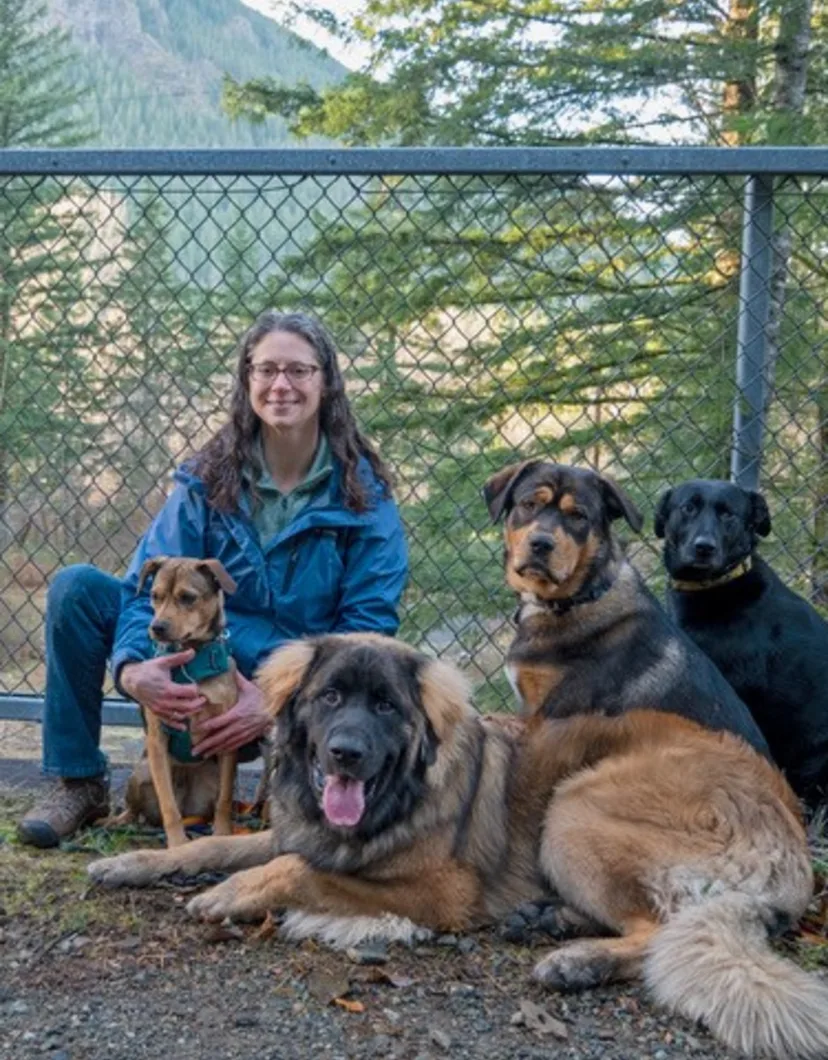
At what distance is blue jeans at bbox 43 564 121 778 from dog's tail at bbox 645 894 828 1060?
7.24 feet

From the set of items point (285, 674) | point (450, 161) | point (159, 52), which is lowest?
point (285, 674)

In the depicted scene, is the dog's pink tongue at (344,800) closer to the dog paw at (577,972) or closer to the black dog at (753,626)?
the dog paw at (577,972)

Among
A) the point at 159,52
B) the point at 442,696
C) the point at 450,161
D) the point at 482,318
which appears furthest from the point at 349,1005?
the point at 159,52

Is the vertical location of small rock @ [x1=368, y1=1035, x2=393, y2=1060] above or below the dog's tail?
below

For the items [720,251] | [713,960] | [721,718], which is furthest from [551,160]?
[720,251]

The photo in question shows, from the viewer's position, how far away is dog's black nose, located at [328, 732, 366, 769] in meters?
3.07

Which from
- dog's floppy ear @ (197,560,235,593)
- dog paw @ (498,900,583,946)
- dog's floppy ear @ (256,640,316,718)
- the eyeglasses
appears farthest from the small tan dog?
dog paw @ (498,900,583,946)

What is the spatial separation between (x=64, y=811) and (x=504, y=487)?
6.37 ft

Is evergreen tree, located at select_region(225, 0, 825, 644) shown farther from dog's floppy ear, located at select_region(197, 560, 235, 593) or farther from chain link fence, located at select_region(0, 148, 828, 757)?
dog's floppy ear, located at select_region(197, 560, 235, 593)

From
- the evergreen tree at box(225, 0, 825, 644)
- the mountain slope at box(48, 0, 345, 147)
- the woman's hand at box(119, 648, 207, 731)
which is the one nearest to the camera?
the woman's hand at box(119, 648, 207, 731)

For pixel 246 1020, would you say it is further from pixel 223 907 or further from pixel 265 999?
pixel 223 907

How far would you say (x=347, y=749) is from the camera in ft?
10.1

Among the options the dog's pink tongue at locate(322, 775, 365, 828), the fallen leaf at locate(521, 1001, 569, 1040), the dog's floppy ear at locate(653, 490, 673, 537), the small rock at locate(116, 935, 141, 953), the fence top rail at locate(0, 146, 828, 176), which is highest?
the fence top rail at locate(0, 146, 828, 176)

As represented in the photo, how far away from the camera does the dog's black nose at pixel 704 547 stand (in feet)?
13.6
